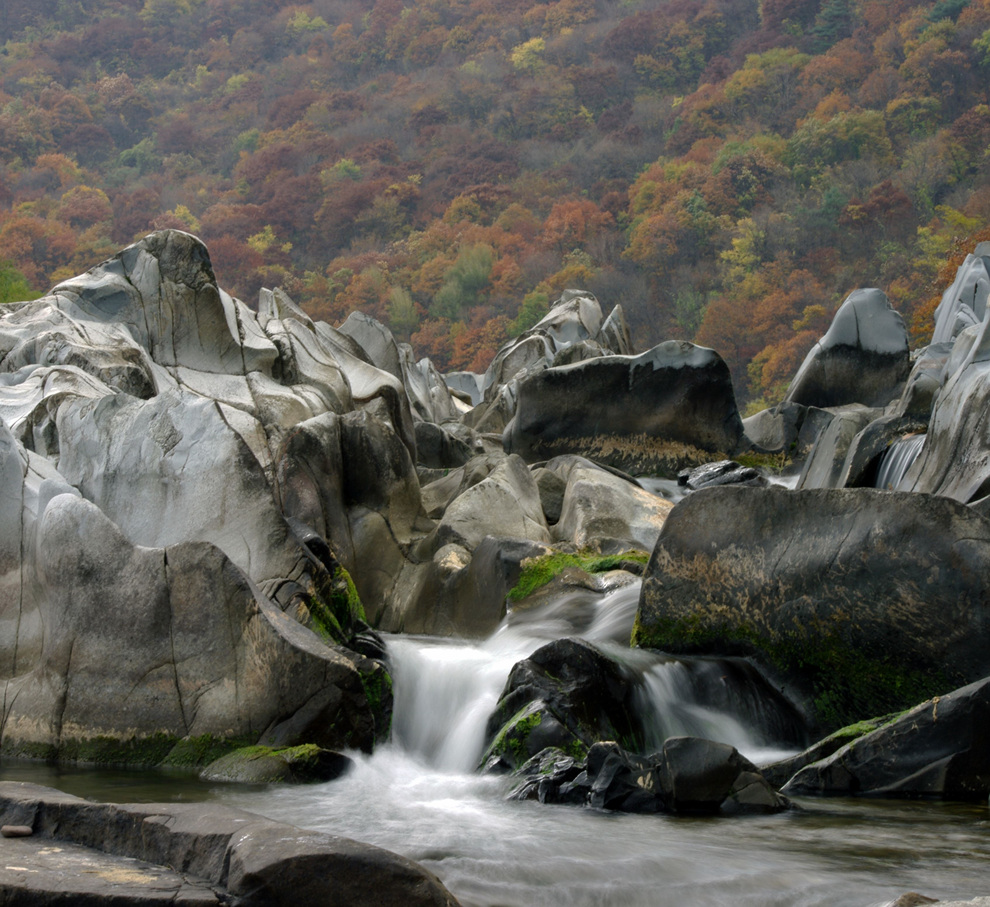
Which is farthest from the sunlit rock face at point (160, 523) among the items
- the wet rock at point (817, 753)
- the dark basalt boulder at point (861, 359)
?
the dark basalt boulder at point (861, 359)

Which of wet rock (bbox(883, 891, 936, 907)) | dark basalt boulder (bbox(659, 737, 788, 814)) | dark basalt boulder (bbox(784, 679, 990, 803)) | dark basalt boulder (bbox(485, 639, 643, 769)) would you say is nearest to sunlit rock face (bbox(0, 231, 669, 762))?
dark basalt boulder (bbox(485, 639, 643, 769))

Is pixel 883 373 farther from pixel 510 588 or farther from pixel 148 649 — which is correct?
pixel 148 649

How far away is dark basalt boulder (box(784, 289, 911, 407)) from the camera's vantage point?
1786 cm

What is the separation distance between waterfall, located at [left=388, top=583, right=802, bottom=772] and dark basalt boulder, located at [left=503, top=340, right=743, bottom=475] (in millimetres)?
7569

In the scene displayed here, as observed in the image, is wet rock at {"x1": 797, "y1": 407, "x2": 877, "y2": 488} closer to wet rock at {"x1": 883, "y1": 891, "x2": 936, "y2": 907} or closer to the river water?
the river water

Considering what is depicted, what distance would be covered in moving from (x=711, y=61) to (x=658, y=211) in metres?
15.9

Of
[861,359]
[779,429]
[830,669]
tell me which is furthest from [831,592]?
[861,359]

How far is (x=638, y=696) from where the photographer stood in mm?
6707

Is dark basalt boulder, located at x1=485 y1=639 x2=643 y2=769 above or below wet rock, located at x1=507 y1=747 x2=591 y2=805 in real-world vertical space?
above

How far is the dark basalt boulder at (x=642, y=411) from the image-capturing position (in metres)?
15.7

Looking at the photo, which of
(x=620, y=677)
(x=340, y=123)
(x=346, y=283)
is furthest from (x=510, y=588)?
(x=340, y=123)

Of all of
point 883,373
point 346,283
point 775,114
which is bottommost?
point 883,373

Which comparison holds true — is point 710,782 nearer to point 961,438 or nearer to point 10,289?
point 961,438

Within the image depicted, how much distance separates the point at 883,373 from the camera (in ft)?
58.7
